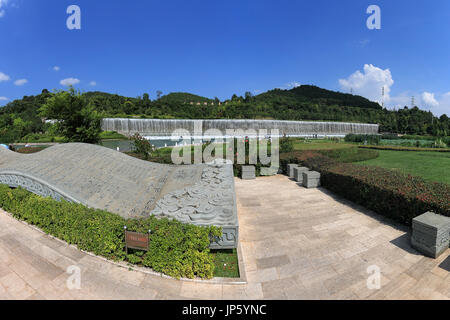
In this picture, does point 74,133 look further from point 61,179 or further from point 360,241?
point 360,241

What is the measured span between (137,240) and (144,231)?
16cm

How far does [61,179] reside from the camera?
15.1ft

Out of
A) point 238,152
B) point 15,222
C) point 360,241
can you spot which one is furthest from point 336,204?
point 15,222

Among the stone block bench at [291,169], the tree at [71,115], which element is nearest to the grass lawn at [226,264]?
the stone block bench at [291,169]

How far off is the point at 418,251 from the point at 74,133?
1612 cm

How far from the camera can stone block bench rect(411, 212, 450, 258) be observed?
10.7ft

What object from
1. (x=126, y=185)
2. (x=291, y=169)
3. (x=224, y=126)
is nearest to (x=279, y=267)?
(x=126, y=185)

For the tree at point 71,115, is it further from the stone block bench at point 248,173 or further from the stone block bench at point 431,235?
the stone block bench at point 431,235

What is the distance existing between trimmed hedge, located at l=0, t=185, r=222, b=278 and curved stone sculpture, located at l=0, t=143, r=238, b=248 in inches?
14.2

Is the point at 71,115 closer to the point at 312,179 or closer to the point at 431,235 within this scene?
the point at 312,179

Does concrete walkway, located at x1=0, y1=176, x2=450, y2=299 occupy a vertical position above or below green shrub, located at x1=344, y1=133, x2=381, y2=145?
below

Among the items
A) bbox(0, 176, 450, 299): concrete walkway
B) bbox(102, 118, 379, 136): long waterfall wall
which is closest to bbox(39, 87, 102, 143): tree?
bbox(0, 176, 450, 299): concrete walkway

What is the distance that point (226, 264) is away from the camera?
3.28 meters

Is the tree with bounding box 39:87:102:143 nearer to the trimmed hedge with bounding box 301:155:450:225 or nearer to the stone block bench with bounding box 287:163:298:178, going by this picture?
the stone block bench with bounding box 287:163:298:178
